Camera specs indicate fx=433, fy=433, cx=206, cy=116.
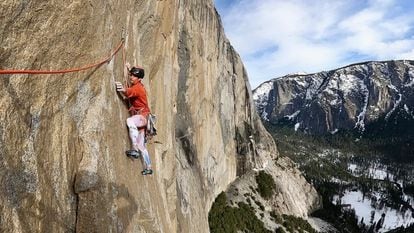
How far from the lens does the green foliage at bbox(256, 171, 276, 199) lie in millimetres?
87250

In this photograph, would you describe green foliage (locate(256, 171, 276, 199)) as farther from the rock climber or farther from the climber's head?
the climber's head

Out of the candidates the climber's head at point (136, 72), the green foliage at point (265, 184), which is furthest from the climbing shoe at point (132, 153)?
the green foliage at point (265, 184)

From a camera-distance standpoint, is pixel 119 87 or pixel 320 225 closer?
pixel 119 87

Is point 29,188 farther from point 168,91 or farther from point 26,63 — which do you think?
point 168,91

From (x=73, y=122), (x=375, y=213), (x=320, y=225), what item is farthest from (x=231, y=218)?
(x=375, y=213)

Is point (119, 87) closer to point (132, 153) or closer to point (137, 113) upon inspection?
point (137, 113)

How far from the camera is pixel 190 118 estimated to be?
5244 centimetres

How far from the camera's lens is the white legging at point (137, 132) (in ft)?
43.4

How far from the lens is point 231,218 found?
222 feet

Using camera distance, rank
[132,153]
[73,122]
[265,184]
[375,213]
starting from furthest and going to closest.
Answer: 1. [375,213]
2. [265,184]
3. [132,153]
4. [73,122]

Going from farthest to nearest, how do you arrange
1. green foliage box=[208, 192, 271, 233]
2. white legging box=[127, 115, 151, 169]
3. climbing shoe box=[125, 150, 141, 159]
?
green foliage box=[208, 192, 271, 233] < white legging box=[127, 115, 151, 169] < climbing shoe box=[125, 150, 141, 159]

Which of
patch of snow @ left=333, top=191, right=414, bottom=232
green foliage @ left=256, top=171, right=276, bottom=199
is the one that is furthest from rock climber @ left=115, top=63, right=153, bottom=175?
patch of snow @ left=333, top=191, right=414, bottom=232

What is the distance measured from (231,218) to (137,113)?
186ft

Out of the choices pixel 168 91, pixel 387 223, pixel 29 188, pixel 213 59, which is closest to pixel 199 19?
pixel 213 59
